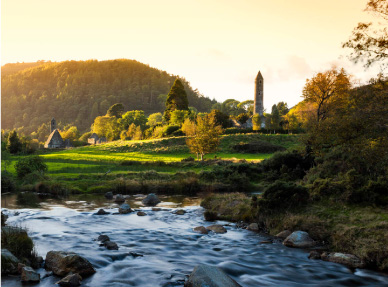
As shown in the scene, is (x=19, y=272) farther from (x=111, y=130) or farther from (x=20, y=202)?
(x=111, y=130)

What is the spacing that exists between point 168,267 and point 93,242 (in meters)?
4.95

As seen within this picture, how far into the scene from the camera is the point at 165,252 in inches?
615

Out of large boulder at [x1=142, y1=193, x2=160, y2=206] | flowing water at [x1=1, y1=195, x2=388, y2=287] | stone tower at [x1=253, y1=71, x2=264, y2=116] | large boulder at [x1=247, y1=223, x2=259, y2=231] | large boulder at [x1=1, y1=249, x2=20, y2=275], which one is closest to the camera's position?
large boulder at [x1=1, y1=249, x2=20, y2=275]

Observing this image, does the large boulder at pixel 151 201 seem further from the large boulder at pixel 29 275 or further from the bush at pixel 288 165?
the large boulder at pixel 29 275

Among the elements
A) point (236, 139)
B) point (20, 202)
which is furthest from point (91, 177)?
point (236, 139)

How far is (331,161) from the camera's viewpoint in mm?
25516

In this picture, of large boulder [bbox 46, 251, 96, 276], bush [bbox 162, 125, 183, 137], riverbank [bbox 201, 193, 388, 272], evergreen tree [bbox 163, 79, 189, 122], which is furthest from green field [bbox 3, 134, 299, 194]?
evergreen tree [bbox 163, 79, 189, 122]

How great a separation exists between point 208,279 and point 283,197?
10823mm

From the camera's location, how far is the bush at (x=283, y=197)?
20.3 meters

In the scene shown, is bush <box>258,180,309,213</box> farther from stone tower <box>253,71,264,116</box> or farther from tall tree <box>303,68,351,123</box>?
stone tower <box>253,71,264,116</box>

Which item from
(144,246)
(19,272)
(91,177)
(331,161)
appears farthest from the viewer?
(91,177)

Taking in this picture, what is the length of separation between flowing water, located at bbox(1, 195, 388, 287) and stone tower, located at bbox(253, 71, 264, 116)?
11720cm

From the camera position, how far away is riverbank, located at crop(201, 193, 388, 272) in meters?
14.3

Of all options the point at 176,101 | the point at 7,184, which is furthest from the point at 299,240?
the point at 176,101
